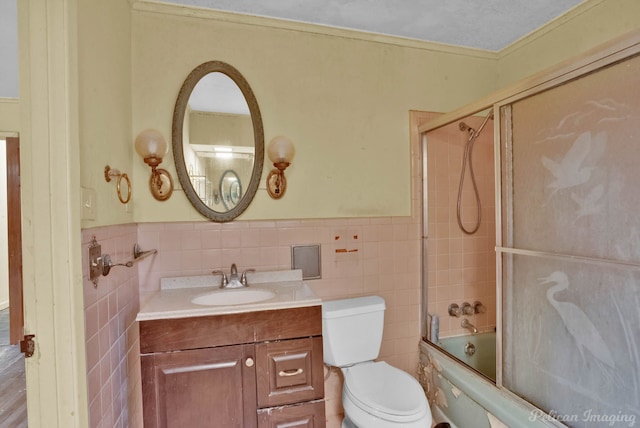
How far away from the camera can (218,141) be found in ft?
5.79

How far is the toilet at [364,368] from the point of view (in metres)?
1.40

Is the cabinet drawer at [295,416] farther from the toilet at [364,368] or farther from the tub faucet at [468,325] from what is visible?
the tub faucet at [468,325]

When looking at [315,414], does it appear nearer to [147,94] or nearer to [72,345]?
[72,345]

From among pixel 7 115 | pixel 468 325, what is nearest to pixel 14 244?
pixel 7 115

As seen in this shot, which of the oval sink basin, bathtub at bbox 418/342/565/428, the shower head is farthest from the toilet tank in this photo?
the shower head

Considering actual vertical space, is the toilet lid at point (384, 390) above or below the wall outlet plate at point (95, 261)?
below

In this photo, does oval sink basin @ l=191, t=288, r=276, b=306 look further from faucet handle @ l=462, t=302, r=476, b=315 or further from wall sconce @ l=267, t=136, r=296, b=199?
faucet handle @ l=462, t=302, r=476, b=315

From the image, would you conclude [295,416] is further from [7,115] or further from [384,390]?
[7,115]

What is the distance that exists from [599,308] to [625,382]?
0.79ft

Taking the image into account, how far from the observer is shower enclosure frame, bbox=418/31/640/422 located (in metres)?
1.02

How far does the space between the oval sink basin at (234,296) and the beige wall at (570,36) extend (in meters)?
2.04

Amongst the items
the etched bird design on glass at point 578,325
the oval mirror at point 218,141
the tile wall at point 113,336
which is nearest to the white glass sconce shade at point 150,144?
the oval mirror at point 218,141

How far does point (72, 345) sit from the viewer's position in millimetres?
958

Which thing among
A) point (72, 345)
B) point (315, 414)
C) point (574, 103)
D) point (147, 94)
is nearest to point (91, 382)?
point (72, 345)
